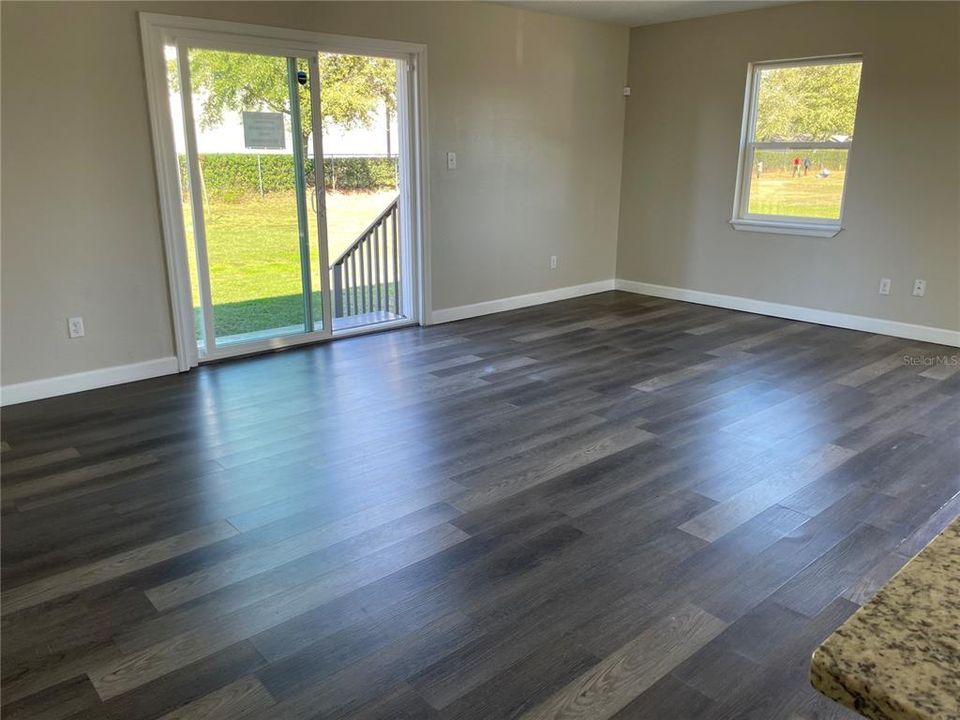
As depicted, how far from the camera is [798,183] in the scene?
18.3 ft

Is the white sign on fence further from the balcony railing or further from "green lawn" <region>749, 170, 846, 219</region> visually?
"green lawn" <region>749, 170, 846, 219</region>

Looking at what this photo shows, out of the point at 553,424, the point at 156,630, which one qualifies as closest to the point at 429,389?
the point at 553,424

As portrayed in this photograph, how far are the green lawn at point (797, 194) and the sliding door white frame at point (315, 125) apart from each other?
2.91 m

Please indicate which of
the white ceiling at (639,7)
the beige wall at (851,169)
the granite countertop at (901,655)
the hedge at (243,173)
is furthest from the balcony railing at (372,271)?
the granite countertop at (901,655)

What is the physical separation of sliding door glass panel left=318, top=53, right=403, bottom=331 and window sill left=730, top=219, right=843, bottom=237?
2998 mm

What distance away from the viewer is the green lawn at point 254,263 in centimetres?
441

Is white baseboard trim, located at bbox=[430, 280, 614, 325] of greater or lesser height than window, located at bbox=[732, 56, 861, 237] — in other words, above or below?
below

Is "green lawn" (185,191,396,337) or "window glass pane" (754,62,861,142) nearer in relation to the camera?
"green lawn" (185,191,396,337)

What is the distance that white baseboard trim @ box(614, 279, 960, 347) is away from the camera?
503 centimetres

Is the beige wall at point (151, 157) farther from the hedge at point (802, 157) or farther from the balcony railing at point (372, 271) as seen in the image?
the hedge at point (802, 157)

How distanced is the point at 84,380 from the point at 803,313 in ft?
17.5

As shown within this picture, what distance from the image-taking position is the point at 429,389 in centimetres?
403

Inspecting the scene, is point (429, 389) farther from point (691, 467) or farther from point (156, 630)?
point (156, 630)

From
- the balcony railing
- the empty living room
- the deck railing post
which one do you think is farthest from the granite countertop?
the deck railing post
